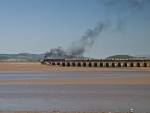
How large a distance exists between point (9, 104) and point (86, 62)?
104 meters

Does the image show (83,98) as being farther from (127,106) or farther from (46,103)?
(127,106)

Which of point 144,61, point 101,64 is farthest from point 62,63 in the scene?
point 144,61

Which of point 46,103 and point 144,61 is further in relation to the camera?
point 144,61

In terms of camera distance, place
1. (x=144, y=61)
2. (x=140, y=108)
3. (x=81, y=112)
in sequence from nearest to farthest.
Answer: (x=81, y=112) < (x=140, y=108) < (x=144, y=61)

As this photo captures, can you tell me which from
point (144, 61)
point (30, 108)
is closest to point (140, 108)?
point (30, 108)

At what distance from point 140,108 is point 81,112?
134 inches

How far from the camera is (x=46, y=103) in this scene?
2670 cm

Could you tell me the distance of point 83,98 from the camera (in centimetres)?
2973

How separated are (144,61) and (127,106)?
104991 millimetres

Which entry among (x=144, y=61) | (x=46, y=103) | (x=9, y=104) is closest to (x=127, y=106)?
(x=46, y=103)

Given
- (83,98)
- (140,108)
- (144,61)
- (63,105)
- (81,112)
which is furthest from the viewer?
(144,61)

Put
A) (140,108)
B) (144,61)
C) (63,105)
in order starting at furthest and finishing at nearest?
(144,61) → (63,105) → (140,108)

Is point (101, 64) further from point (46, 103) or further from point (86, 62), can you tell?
point (46, 103)

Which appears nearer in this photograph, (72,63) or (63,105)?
(63,105)
